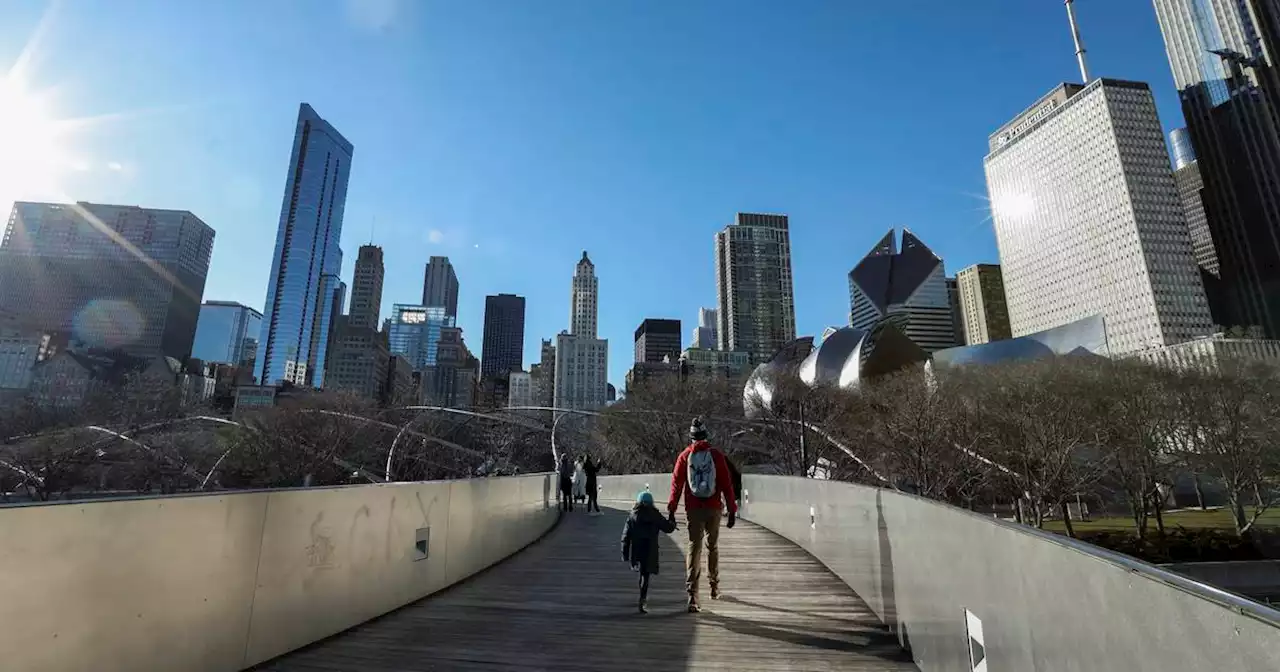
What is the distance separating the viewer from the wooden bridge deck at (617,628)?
4.80 meters

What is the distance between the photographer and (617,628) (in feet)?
19.1

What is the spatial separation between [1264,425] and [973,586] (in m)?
43.3

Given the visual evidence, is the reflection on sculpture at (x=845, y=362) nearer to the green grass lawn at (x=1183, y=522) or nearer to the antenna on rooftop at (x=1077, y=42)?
the green grass lawn at (x=1183, y=522)

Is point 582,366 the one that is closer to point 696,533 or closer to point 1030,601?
point 696,533

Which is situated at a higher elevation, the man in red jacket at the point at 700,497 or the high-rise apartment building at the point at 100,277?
the high-rise apartment building at the point at 100,277

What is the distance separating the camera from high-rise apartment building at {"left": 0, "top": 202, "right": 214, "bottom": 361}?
5591 inches

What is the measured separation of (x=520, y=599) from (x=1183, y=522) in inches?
2258

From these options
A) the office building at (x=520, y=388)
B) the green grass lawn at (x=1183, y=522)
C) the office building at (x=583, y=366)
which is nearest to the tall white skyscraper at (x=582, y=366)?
the office building at (x=583, y=366)

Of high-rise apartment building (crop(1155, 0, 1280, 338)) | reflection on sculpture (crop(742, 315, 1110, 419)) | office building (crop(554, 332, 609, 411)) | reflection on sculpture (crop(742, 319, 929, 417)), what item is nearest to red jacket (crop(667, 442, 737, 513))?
reflection on sculpture (crop(742, 315, 1110, 419))

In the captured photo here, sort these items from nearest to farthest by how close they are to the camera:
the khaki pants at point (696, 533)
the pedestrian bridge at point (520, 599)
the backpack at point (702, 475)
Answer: the pedestrian bridge at point (520, 599) → the khaki pants at point (696, 533) → the backpack at point (702, 475)

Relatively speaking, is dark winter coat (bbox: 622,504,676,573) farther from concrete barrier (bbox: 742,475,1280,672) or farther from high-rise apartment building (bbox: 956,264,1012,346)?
high-rise apartment building (bbox: 956,264,1012,346)

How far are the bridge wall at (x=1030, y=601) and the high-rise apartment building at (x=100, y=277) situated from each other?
A: 565 feet

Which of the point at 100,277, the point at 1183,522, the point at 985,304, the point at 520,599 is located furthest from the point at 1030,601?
the point at 985,304

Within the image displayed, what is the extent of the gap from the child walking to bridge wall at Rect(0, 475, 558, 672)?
2.46 metres
